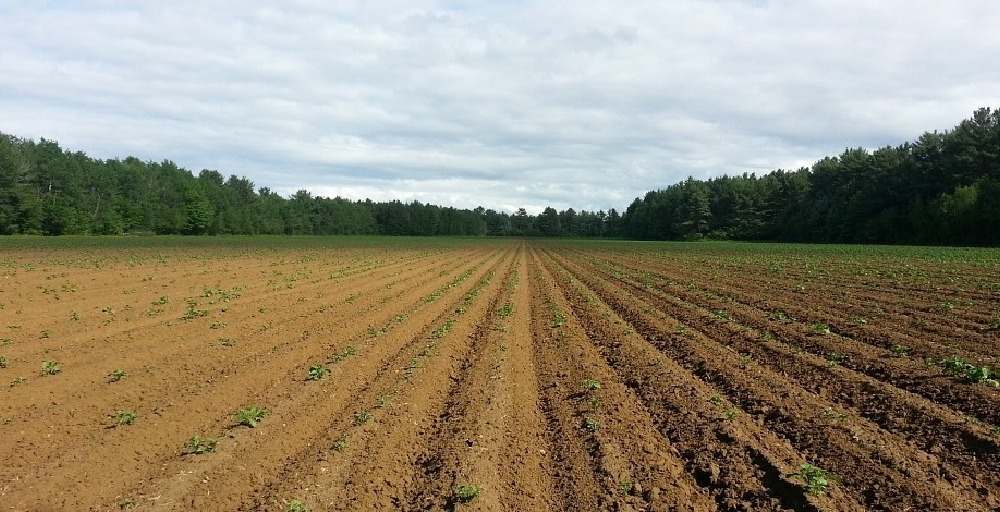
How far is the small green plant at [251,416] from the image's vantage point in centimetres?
704

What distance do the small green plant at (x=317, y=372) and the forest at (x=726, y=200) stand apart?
7198cm

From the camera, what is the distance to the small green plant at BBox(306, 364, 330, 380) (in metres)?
9.19

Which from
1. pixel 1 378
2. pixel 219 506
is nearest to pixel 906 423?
pixel 219 506

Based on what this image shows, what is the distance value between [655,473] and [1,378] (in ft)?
31.3

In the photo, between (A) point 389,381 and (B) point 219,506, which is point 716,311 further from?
(B) point 219,506

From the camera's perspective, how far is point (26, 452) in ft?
20.3

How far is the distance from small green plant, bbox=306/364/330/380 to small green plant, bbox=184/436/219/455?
8.69ft

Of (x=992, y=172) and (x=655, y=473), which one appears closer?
(x=655, y=473)

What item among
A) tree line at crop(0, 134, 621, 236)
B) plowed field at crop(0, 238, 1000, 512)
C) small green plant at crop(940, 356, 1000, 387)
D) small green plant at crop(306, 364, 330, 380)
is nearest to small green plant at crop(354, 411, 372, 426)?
plowed field at crop(0, 238, 1000, 512)

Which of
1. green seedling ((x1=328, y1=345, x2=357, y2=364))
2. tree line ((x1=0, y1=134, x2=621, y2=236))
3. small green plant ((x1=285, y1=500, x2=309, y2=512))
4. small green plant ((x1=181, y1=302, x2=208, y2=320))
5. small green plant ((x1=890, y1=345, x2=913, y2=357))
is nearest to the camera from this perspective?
small green plant ((x1=285, y1=500, x2=309, y2=512))

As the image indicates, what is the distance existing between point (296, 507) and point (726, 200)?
132162 millimetres

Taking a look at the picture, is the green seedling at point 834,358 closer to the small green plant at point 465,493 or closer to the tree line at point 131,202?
the small green plant at point 465,493

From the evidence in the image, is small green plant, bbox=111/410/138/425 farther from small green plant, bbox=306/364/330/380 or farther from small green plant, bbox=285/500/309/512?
small green plant, bbox=285/500/309/512

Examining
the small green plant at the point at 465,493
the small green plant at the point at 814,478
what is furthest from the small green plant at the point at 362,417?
the small green plant at the point at 814,478
